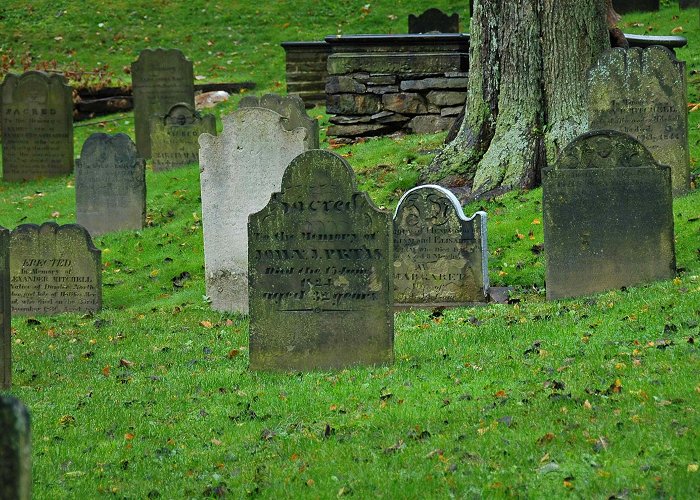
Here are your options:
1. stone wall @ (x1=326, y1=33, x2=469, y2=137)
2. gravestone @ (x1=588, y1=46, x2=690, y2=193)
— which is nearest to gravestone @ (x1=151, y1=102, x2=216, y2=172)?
stone wall @ (x1=326, y1=33, x2=469, y2=137)

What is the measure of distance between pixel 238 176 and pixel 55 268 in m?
2.40

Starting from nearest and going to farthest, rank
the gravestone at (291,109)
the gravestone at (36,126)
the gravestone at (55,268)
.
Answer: the gravestone at (55,268) → the gravestone at (291,109) → the gravestone at (36,126)

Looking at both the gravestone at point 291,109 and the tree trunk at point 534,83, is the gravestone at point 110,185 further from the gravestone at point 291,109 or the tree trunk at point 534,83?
the tree trunk at point 534,83

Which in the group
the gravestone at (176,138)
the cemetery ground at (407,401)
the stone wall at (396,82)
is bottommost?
the cemetery ground at (407,401)

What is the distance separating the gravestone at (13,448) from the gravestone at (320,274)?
5251 millimetres

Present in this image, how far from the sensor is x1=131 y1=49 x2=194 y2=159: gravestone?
930 inches

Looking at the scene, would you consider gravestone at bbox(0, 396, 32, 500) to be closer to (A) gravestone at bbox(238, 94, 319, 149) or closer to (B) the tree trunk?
(B) the tree trunk

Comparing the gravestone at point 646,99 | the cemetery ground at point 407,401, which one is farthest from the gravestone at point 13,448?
the gravestone at point 646,99

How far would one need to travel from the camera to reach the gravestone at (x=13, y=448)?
3.83 metres

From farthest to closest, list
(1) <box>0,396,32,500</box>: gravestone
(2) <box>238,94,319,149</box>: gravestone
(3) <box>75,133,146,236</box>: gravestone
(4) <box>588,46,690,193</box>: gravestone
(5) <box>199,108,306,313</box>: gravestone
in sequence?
1. (3) <box>75,133,146,236</box>: gravestone
2. (2) <box>238,94,319,149</box>: gravestone
3. (4) <box>588,46,690,193</box>: gravestone
4. (5) <box>199,108,306,313</box>: gravestone
5. (1) <box>0,396,32,500</box>: gravestone

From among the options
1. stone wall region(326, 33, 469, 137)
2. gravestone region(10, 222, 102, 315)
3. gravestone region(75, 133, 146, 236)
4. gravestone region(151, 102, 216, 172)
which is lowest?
gravestone region(10, 222, 102, 315)

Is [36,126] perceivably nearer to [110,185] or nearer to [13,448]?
[110,185]

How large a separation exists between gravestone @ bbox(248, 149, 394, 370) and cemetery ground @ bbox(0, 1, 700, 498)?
0.26m

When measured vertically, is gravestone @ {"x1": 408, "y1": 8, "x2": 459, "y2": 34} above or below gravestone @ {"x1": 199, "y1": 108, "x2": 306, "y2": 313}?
above
